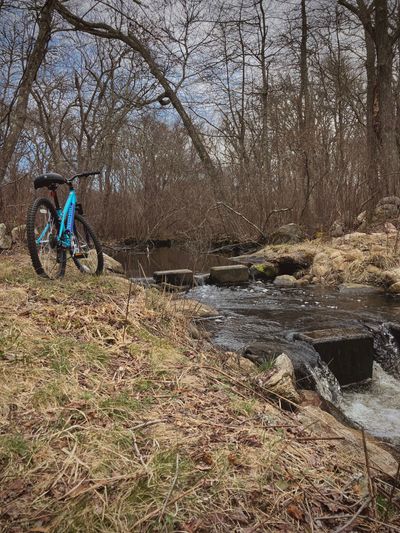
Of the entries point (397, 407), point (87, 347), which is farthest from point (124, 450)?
point (397, 407)

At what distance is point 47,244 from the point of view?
4996mm

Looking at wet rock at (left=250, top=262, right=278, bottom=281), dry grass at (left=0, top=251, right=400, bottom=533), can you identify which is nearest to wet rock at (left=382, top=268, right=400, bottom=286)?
wet rock at (left=250, top=262, right=278, bottom=281)

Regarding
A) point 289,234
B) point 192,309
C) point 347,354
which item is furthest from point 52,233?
point 289,234

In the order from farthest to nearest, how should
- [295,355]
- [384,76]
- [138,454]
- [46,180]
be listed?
[384,76], [46,180], [295,355], [138,454]

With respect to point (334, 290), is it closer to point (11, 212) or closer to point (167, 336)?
point (167, 336)

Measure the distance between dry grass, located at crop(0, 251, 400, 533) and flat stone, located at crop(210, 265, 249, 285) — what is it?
6.25m

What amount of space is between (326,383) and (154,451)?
298 centimetres

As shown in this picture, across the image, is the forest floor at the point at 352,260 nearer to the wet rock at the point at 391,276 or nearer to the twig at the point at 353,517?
the wet rock at the point at 391,276

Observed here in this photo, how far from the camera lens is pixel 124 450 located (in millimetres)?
1841

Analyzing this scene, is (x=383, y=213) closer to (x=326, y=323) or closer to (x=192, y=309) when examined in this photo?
(x=326, y=323)

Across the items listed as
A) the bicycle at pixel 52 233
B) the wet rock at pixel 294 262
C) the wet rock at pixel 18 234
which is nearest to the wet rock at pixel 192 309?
the bicycle at pixel 52 233

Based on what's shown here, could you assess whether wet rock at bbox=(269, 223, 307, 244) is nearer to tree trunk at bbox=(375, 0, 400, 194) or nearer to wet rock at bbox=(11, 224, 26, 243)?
tree trunk at bbox=(375, 0, 400, 194)

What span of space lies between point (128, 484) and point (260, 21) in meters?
20.9

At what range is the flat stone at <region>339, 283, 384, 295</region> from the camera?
798cm
